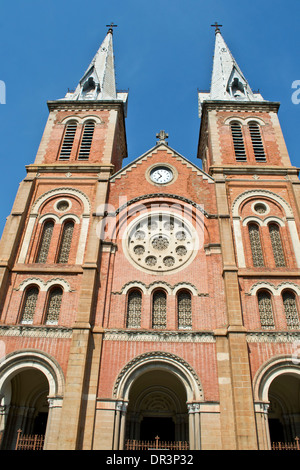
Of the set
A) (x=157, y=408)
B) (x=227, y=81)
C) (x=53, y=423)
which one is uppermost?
(x=227, y=81)

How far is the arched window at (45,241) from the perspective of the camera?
19.8m

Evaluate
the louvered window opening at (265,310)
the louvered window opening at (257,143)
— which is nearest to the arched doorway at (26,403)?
the louvered window opening at (265,310)

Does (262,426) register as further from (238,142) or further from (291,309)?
(238,142)

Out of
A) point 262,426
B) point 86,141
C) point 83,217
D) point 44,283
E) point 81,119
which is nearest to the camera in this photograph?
point 262,426

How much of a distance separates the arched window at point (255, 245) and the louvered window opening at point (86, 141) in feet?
37.4

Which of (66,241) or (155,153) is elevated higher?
(155,153)

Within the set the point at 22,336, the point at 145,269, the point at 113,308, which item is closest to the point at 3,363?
the point at 22,336

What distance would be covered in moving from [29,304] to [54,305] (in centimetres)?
122

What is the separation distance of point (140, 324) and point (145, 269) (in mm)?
2844

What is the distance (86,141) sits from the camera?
25.2 meters

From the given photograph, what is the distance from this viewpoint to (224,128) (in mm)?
25609

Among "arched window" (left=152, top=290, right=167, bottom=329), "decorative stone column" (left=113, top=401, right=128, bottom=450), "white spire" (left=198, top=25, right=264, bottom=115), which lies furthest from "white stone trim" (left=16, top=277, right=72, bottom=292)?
"white spire" (left=198, top=25, right=264, bottom=115)

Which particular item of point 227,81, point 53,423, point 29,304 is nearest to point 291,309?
point 53,423

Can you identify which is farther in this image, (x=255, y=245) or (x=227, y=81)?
(x=227, y=81)
